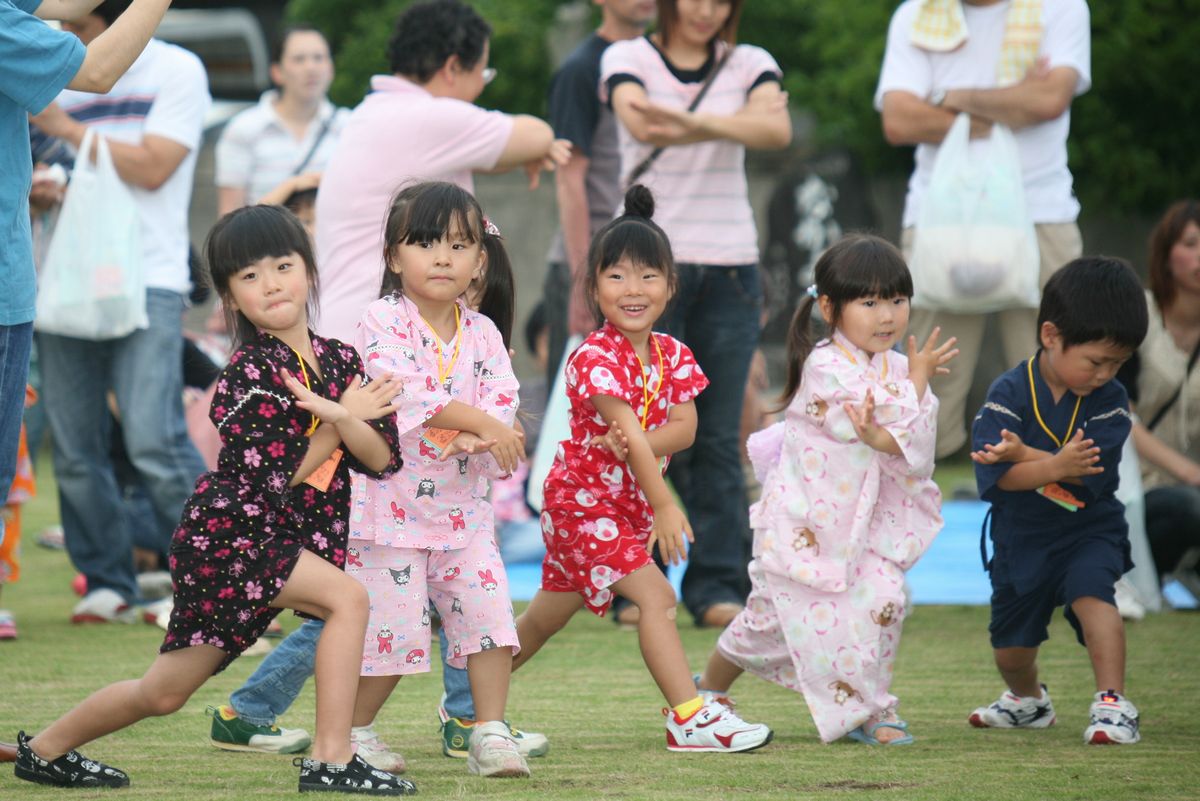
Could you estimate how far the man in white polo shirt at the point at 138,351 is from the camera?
5645mm

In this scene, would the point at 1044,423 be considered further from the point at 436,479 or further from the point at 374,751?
the point at 374,751

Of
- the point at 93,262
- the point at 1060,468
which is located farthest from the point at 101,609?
the point at 1060,468

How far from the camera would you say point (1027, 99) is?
5520 mm

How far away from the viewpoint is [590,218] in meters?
6.03

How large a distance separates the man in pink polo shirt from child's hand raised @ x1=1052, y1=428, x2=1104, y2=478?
5.80 feet

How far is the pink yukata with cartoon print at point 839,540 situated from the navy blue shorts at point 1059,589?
320mm

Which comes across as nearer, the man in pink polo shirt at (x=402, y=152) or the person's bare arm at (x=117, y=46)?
the person's bare arm at (x=117, y=46)

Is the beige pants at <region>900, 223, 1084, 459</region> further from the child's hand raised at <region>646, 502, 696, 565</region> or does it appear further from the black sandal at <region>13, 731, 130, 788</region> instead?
the black sandal at <region>13, 731, 130, 788</region>

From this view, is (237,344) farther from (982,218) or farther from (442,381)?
(982,218)

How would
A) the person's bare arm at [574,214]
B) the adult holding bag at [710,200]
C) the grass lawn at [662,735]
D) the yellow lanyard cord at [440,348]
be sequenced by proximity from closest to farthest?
the grass lawn at [662,735]
the yellow lanyard cord at [440,348]
the adult holding bag at [710,200]
the person's bare arm at [574,214]

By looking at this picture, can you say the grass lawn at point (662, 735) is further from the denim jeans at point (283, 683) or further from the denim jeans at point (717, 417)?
the denim jeans at point (717, 417)

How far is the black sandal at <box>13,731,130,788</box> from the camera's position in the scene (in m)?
3.42

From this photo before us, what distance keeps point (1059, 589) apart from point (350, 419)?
1953 mm

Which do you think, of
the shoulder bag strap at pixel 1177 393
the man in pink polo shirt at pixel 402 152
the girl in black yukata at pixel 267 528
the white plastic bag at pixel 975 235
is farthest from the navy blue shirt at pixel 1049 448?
the shoulder bag strap at pixel 1177 393
